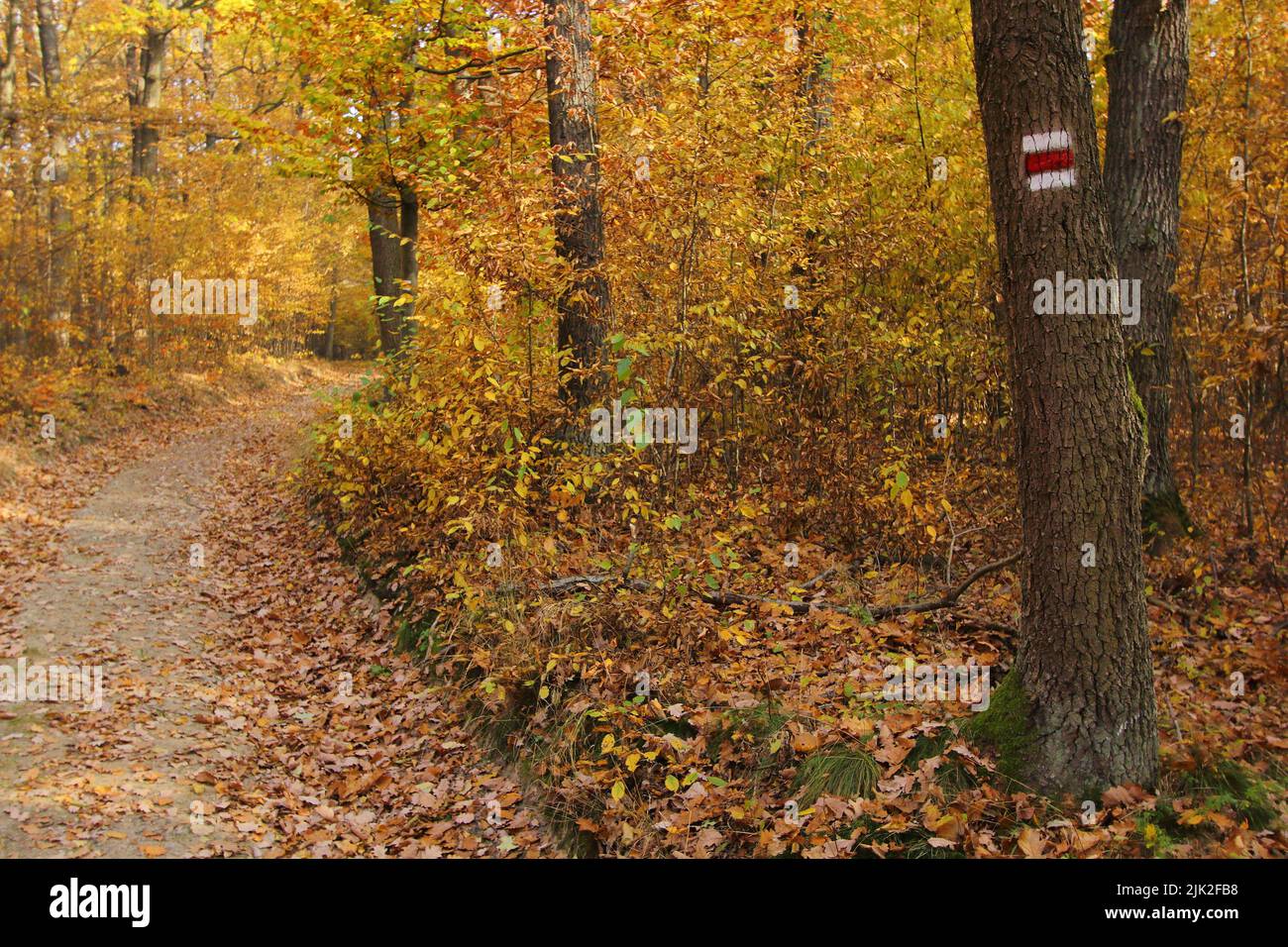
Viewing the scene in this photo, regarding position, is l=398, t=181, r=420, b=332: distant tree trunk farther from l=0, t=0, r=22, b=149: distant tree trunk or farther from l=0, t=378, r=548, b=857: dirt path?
l=0, t=0, r=22, b=149: distant tree trunk

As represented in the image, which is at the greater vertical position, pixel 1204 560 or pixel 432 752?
pixel 1204 560

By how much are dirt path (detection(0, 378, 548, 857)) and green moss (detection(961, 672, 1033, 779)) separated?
2.59m

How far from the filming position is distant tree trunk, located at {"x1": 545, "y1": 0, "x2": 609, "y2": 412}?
8.08m

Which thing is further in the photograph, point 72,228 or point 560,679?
point 72,228

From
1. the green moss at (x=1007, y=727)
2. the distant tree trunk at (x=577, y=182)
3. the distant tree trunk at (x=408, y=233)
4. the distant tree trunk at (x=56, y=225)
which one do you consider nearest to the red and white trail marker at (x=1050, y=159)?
the green moss at (x=1007, y=727)

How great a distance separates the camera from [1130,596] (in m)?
4.29

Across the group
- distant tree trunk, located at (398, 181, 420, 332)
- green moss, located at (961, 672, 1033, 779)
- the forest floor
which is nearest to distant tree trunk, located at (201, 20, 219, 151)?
distant tree trunk, located at (398, 181, 420, 332)

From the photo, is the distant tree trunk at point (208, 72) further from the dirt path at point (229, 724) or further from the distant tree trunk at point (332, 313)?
the dirt path at point (229, 724)

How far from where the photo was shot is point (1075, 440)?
4.26m

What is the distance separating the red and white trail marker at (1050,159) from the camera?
4242mm

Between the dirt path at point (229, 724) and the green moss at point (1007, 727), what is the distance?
2.59 meters

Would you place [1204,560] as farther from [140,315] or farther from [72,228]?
[140,315]

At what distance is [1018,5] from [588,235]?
4.54m
